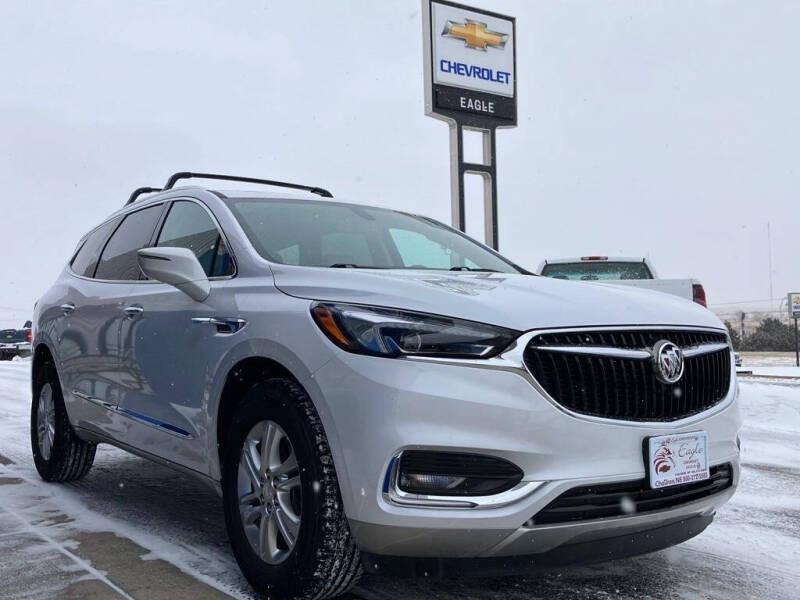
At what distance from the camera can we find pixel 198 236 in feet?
13.2

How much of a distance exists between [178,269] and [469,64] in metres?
13.5

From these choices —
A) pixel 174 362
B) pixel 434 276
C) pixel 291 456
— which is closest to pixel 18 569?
pixel 174 362

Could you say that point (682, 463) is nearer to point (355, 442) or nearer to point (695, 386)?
point (695, 386)

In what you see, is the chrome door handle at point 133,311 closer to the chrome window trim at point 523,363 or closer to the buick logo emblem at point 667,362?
the chrome window trim at point 523,363

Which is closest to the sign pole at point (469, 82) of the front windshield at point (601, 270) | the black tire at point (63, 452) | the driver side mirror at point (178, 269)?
the front windshield at point (601, 270)

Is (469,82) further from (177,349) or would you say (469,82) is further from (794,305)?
(794,305)

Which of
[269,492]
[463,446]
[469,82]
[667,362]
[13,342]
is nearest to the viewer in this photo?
[463,446]

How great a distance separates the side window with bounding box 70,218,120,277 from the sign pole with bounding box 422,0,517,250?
33.6 ft

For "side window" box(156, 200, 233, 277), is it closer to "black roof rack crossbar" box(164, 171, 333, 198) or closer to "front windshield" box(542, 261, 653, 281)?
"black roof rack crossbar" box(164, 171, 333, 198)

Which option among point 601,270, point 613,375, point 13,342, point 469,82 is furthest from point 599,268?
point 13,342

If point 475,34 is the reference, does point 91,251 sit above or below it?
below

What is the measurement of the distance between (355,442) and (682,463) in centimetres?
111

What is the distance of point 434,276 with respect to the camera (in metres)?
3.33

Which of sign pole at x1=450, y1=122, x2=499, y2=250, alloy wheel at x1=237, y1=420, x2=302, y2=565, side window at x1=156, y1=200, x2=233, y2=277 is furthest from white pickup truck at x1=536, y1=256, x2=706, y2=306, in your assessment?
alloy wheel at x1=237, y1=420, x2=302, y2=565
